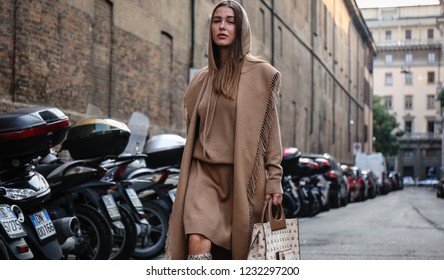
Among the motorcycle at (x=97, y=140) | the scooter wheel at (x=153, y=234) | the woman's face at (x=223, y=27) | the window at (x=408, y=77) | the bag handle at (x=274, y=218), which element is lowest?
the scooter wheel at (x=153, y=234)

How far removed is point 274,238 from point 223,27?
0.88m

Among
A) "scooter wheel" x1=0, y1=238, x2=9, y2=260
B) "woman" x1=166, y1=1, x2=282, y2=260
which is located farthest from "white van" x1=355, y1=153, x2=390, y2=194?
"woman" x1=166, y1=1, x2=282, y2=260

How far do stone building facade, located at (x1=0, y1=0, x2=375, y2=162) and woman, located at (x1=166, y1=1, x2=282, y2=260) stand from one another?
3801mm

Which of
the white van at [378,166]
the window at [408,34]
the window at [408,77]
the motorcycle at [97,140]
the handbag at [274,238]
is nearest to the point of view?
the handbag at [274,238]

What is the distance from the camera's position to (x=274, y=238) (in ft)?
11.2

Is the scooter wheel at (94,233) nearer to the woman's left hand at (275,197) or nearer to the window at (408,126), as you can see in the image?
the woman's left hand at (275,197)

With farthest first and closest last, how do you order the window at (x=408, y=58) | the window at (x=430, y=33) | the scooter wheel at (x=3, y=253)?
the window at (x=408, y=58), the window at (x=430, y=33), the scooter wheel at (x=3, y=253)

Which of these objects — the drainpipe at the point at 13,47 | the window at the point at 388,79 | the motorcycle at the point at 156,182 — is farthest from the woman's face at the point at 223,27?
the window at the point at 388,79

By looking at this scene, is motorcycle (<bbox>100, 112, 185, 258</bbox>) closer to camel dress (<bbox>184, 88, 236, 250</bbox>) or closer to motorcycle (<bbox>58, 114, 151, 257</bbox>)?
motorcycle (<bbox>58, 114, 151, 257</bbox>)

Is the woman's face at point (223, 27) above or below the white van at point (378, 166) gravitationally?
above

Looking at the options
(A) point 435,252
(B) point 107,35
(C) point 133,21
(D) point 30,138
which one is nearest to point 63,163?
(D) point 30,138

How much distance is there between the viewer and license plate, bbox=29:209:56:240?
5.09 m

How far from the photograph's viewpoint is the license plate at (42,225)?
5086mm

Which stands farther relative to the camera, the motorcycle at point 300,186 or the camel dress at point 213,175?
the motorcycle at point 300,186
